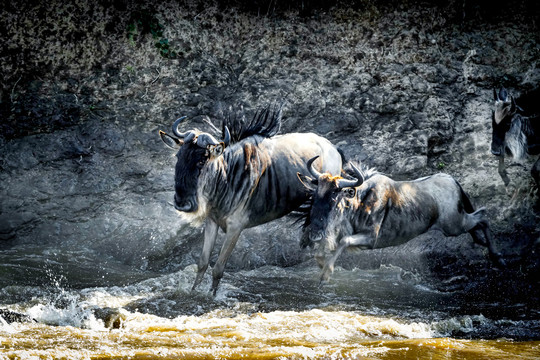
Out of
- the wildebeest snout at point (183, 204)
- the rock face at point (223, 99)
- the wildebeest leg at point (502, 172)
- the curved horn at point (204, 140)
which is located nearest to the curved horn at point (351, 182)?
the curved horn at point (204, 140)

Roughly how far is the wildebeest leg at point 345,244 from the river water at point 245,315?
10.7 inches

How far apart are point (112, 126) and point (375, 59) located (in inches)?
164

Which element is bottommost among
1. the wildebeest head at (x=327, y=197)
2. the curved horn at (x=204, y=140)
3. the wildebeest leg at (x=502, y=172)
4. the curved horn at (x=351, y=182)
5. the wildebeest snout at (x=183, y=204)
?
the wildebeest snout at (x=183, y=204)

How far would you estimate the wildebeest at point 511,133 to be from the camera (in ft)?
28.2

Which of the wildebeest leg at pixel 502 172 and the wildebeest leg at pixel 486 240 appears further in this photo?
the wildebeest leg at pixel 502 172

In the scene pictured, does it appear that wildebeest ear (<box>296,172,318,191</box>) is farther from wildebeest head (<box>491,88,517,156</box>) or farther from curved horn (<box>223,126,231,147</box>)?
wildebeest head (<box>491,88,517,156</box>)

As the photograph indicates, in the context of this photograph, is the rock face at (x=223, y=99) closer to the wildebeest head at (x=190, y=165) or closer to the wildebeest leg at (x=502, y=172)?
the wildebeest leg at (x=502, y=172)

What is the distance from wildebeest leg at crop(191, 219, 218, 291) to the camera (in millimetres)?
6877

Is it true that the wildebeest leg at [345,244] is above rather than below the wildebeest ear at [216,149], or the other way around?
below

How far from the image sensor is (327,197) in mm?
6770

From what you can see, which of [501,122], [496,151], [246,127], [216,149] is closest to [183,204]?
[216,149]

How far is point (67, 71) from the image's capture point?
10.1 m

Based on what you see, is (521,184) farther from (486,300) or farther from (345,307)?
(345,307)

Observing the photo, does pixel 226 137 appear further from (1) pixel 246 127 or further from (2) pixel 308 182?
(2) pixel 308 182
